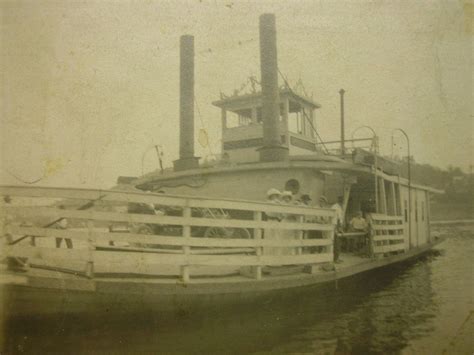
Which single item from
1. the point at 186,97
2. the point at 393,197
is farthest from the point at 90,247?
the point at 393,197

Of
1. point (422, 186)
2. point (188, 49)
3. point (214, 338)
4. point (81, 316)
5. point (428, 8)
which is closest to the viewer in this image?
point (81, 316)

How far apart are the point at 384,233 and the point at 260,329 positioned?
21.3 feet

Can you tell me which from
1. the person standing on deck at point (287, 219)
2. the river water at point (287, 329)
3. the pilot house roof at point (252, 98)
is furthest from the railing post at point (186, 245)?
the pilot house roof at point (252, 98)

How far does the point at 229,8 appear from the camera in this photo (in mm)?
6840

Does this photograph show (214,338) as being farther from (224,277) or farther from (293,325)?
(293,325)

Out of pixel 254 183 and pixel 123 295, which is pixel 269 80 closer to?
pixel 254 183

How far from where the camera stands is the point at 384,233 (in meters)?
10.7

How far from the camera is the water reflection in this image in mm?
4383

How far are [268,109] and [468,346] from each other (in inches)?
277

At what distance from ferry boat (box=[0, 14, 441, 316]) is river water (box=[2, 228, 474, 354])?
22 centimetres

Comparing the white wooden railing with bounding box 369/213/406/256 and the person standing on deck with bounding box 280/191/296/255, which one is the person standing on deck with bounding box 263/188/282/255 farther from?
the white wooden railing with bounding box 369/213/406/256

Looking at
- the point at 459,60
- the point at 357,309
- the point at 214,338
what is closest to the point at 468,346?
the point at 357,309

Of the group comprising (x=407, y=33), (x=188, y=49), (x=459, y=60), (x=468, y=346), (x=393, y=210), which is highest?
(x=188, y=49)

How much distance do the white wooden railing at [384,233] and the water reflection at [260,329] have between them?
6.93ft
